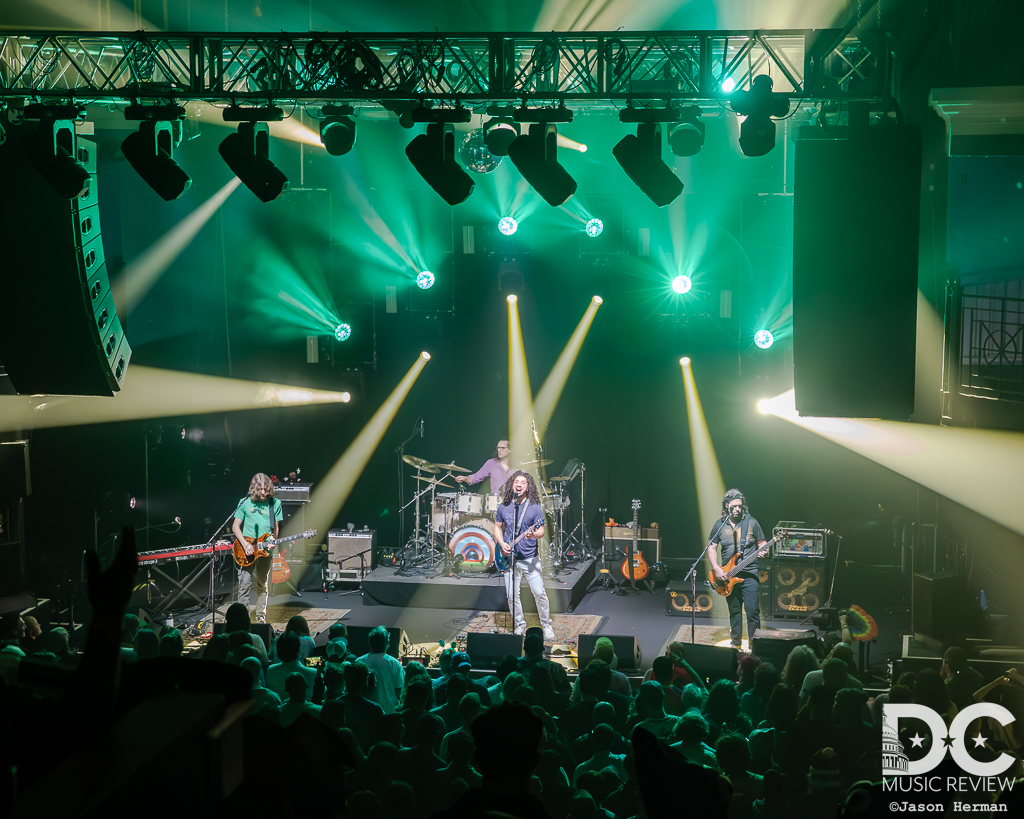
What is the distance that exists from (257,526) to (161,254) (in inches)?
176

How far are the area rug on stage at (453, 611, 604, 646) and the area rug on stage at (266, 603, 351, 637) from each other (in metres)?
1.62

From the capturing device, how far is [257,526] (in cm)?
957

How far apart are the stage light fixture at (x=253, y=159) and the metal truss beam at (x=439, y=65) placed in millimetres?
329

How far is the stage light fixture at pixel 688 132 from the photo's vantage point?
22.0ft

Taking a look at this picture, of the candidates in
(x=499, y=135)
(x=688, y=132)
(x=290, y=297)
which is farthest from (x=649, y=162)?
(x=290, y=297)

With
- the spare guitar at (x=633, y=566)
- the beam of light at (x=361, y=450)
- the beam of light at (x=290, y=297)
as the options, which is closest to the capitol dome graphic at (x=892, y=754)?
the spare guitar at (x=633, y=566)

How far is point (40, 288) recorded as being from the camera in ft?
22.1

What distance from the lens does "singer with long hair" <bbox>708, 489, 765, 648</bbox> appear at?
921 centimetres

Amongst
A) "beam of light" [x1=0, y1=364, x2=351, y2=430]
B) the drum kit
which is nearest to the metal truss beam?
"beam of light" [x1=0, y1=364, x2=351, y2=430]

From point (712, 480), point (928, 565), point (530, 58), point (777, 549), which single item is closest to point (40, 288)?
point (530, 58)

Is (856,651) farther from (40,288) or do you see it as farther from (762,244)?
(40,288)

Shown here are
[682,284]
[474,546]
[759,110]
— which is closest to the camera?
[759,110]

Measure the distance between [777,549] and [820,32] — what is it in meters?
6.01

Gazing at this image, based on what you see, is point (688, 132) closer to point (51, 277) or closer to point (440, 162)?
point (440, 162)
